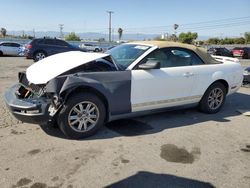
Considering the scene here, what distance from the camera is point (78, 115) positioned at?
4.28 m

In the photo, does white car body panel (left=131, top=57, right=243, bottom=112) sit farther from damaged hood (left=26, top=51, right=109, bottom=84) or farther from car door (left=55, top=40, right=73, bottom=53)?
car door (left=55, top=40, right=73, bottom=53)

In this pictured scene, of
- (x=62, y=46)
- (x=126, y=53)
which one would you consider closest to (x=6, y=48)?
(x=62, y=46)

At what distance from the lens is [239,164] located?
12.4 ft

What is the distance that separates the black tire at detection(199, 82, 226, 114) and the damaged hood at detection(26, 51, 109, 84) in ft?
7.89

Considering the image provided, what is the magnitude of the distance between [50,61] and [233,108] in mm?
4367

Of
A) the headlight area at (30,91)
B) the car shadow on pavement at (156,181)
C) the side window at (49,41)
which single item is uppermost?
the side window at (49,41)

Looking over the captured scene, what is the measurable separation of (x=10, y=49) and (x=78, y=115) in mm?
18751

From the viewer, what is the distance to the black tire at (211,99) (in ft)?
19.0

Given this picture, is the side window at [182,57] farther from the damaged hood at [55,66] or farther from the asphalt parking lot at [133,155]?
the damaged hood at [55,66]

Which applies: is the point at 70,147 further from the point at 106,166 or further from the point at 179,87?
the point at 179,87

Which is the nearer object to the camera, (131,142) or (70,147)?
(70,147)

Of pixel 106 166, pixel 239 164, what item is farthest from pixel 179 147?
pixel 106 166

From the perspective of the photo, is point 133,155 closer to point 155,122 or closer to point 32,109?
point 155,122

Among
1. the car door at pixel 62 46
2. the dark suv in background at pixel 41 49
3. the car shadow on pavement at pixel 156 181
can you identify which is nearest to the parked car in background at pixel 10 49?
the dark suv in background at pixel 41 49
